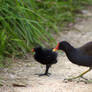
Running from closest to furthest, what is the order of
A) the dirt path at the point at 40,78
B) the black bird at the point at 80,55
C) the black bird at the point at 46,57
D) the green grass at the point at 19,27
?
Answer: the dirt path at the point at 40,78
the black bird at the point at 80,55
the black bird at the point at 46,57
the green grass at the point at 19,27

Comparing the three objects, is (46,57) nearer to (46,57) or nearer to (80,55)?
(46,57)

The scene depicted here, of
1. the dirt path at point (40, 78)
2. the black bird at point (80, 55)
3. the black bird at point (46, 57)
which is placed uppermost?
the black bird at point (80, 55)

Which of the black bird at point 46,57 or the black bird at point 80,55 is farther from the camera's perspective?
the black bird at point 46,57

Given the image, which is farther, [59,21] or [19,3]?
[59,21]

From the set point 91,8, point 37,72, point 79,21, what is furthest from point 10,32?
point 91,8

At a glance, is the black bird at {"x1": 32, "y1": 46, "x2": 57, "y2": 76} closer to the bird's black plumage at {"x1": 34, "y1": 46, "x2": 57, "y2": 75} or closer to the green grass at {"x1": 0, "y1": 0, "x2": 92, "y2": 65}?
the bird's black plumage at {"x1": 34, "y1": 46, "x2": 57, "y2": 75}

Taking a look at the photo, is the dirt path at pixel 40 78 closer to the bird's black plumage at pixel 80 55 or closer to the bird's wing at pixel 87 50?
the bird's black plumage at pixel 80 55

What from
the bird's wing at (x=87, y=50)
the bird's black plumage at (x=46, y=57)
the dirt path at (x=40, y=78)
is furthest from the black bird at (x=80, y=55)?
the bird's black plumage at (x=46, y=57)

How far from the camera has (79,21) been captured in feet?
29.1

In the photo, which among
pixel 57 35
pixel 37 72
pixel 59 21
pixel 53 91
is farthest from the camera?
pixel 59 21

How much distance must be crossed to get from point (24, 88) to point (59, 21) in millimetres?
3766

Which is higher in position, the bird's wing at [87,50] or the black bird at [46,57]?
the bird's wing at [87,50]

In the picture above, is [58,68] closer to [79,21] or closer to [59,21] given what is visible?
[59,21]

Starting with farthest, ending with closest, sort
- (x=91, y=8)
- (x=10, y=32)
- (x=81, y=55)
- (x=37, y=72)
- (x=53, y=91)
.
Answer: (x=91, y=8) → (x=10, y=32) → (x=37, y=72) → (x=81, y=55) → (x=53, y=91)
